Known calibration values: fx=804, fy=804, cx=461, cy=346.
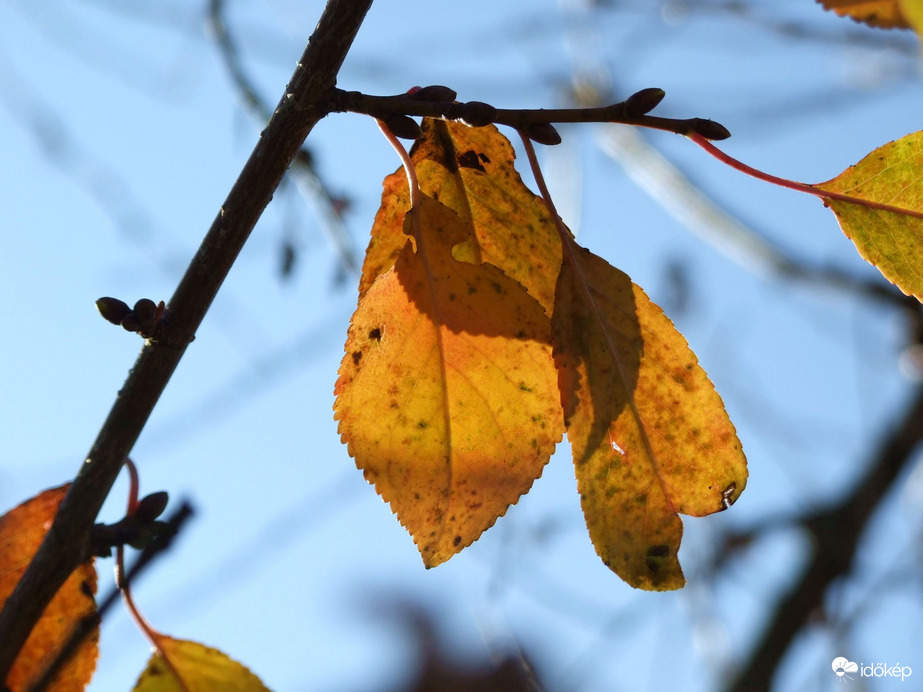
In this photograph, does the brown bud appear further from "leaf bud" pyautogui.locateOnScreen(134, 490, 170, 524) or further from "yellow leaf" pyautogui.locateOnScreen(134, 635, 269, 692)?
"yellow leaf" pyautogui.locateOnScreen(134, 635, 269, 692)

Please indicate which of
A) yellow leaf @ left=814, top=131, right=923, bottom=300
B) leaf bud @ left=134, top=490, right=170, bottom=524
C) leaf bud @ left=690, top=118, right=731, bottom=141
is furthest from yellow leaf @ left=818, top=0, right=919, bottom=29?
leaf bud @ left=134, top=490, right=170, bottom=524

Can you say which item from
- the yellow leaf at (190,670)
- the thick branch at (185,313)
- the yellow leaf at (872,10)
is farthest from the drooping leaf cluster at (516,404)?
the yellow leaf at (872,10)

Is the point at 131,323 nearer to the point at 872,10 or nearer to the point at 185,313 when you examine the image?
the point at 185,313

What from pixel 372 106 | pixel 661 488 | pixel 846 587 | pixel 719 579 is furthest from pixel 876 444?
pixel 372 106

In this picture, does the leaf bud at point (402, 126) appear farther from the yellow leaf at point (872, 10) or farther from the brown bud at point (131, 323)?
the yellow leaf at point (872, 10)

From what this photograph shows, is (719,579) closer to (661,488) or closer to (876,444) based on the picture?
(876,444)

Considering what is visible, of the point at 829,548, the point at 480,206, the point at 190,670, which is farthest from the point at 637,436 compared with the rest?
Result: the point at 829,548
